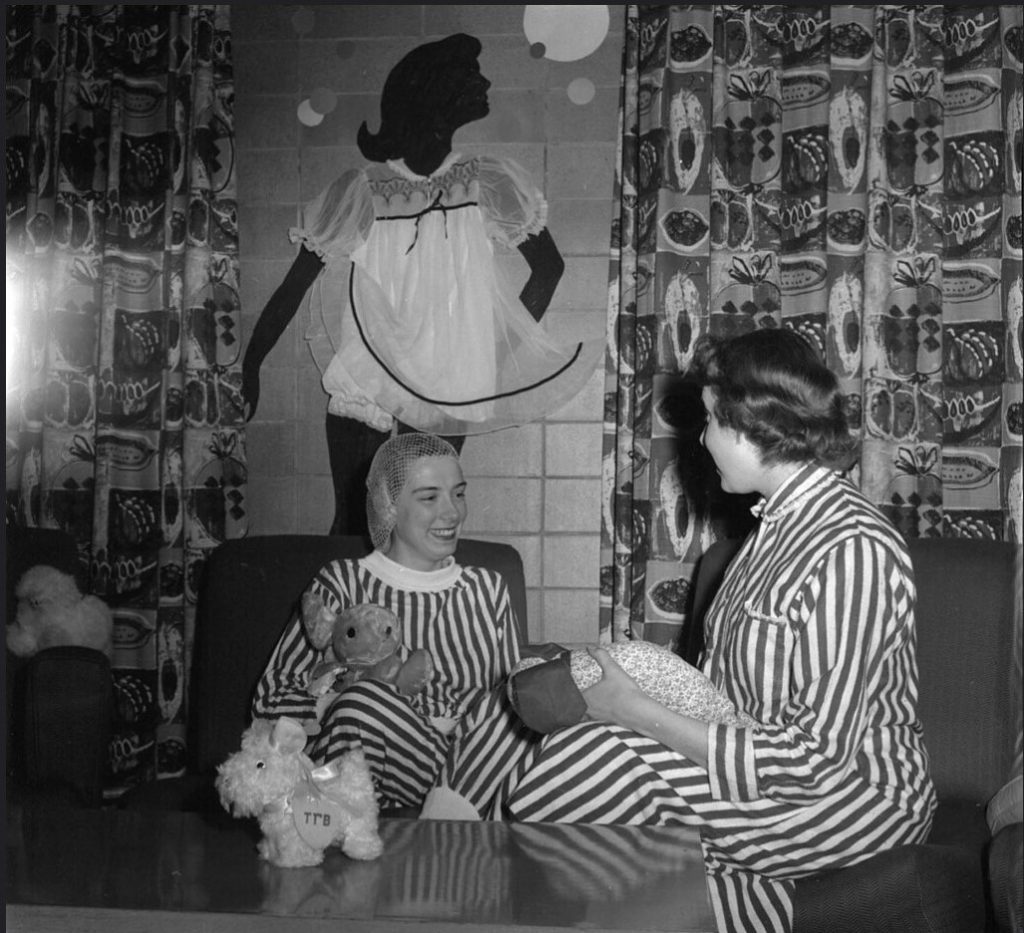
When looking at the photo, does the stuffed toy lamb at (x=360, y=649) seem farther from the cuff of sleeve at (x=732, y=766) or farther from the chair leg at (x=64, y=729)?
the cuff of sleeve at (x=732, y=766)

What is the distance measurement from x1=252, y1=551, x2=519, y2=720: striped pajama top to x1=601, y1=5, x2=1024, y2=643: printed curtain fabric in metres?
0.60

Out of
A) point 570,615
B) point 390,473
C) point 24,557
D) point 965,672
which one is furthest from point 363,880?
point 570,615

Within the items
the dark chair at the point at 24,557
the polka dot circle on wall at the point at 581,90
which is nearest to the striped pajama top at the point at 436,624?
the dark chair at the point at 24,557

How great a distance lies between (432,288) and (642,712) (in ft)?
5.74

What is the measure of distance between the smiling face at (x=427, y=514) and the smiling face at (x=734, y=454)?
2.39 ft

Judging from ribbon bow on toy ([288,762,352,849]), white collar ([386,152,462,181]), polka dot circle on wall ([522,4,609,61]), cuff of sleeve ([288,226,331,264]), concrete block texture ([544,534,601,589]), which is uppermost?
polka dot circle on wall ([522,4,609,61])

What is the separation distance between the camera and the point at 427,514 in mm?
2480

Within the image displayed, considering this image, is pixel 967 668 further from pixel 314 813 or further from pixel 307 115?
pixel 307 115

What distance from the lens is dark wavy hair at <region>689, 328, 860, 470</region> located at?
74.4 inches

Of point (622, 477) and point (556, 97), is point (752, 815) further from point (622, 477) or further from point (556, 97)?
point (556, 97)

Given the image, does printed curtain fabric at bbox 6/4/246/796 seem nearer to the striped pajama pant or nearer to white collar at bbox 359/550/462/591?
white collar at bbox 359/550/462/591

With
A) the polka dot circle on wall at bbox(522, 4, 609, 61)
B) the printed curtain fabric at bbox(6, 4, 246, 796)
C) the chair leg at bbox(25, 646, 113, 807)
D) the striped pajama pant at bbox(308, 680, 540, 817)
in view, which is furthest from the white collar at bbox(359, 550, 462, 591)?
the polka dot circle on wall at bbox(522, 4, 609, 61)

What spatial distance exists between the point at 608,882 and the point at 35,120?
2821mm

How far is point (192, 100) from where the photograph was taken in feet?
10.5
